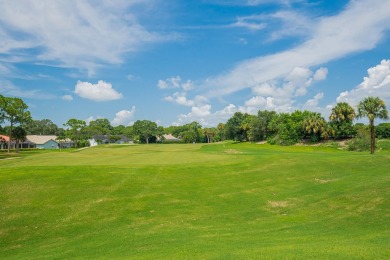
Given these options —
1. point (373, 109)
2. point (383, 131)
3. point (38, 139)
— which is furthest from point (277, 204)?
point (38, 139)

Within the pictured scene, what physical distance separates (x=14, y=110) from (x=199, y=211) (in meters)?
85.0

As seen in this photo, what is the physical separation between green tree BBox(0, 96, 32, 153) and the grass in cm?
6874

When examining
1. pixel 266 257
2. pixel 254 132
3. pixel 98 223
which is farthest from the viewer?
pixel 254 132

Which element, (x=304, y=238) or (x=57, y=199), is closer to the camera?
(x=304, y=238)

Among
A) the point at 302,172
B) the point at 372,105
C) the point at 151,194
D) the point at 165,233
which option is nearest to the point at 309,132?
the point at 372,105

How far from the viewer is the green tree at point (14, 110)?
8706 centimetres

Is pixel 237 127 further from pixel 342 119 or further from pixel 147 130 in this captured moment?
pixel 147 130

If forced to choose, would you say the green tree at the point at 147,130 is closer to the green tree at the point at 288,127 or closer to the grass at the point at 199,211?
the green tree at the point at 288,127

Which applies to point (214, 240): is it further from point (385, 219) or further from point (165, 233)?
point (385, 219)

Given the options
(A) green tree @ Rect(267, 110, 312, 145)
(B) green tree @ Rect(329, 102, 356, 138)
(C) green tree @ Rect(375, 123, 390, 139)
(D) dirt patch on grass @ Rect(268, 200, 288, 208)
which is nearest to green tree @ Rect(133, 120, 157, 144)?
(A) green tree @ Rect(267, 110, 312, 145)

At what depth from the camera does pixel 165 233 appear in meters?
16.7

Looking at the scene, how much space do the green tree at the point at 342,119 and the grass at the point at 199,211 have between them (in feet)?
196

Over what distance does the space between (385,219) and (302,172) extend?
13814 mm

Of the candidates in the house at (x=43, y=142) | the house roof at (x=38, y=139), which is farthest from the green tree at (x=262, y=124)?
the house roof at (x=38, y=139)
